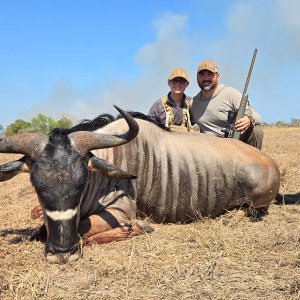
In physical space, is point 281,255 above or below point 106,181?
below

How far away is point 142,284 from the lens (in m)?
2.71

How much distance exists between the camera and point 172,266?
2998 millimetres

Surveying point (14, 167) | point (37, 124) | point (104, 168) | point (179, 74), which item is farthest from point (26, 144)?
point (37, 124)

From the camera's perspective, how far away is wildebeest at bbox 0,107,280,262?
3232 millimetres

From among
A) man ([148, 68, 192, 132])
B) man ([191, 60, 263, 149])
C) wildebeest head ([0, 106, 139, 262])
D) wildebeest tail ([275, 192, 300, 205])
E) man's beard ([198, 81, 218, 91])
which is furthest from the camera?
man ([148, 68, 192, 132])

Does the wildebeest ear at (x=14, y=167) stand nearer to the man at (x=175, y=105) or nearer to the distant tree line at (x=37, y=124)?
the man at (x=175, y=105)


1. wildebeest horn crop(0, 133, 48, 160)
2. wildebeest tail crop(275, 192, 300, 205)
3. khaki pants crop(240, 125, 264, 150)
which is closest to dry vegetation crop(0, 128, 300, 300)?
wildebeest horn crop(0, 133, 48, 160)

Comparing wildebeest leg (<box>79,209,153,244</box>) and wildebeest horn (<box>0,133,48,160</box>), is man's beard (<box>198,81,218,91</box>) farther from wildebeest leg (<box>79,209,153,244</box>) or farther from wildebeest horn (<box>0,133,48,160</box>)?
wildebeest horn (<box>0,133,48,160</box>)

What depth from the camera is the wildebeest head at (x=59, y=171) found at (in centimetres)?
319

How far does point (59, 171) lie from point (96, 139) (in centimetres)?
50

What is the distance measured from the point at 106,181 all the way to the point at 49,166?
0.88m

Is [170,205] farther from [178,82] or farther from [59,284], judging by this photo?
[178,82]

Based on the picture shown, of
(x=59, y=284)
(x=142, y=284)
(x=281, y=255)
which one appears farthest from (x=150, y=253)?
(x=281, y=255)

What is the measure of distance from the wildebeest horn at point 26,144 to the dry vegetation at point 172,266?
0.83m
